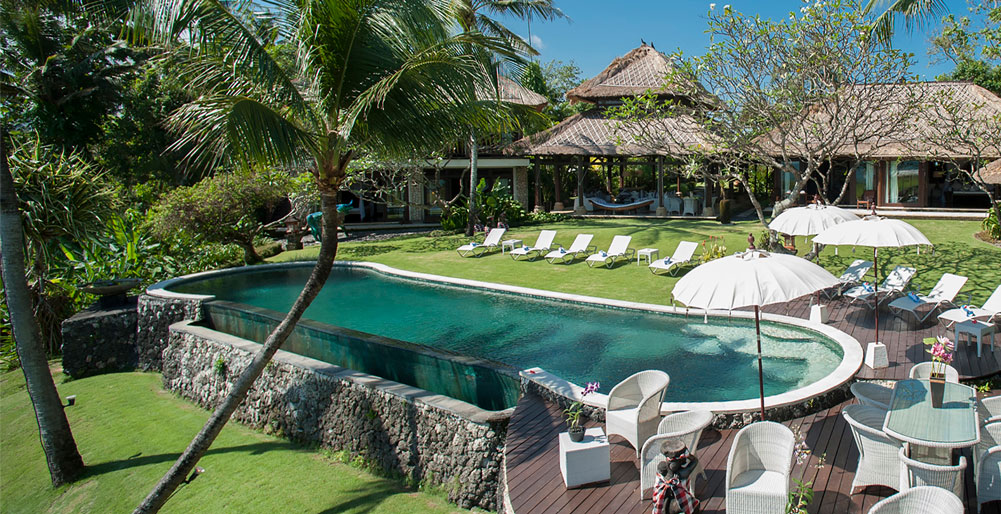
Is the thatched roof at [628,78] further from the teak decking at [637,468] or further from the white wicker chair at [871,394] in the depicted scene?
the white wicker chair at [871,394]

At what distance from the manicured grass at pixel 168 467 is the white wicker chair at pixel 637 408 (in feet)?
7.07

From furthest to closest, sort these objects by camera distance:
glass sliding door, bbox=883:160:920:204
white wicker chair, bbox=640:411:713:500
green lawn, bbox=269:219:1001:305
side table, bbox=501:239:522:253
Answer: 1. glass sliding door, bbox=883:160:920:204
2. side table, bbox=501:239:522:253
3. green lawn, bbox=269:219:1001:305
4. white wicker chair, bbox=640:411:713:500

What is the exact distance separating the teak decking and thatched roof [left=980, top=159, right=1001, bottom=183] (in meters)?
9.31

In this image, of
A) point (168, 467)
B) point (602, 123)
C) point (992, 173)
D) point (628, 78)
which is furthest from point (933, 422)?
point (628, 78)

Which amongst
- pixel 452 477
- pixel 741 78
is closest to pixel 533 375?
pixel 452 477

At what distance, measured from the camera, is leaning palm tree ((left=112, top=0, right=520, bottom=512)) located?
5.97m

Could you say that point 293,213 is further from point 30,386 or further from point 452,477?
point 452,477

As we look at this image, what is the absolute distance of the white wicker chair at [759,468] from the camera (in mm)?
4105

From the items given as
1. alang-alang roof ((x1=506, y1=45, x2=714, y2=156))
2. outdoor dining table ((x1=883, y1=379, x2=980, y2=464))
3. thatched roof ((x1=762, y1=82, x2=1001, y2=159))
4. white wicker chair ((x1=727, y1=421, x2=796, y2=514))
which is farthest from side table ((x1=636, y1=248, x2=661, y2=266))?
white wicker chair ((x1=727, y1=421, x2=796, y2=514))

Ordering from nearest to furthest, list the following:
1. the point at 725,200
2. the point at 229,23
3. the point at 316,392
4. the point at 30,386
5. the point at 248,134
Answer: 1. the point at 248,134
2. the point at 229,23
3. the point at 30,386
4. the point at 316,392
5. the point at 725,200

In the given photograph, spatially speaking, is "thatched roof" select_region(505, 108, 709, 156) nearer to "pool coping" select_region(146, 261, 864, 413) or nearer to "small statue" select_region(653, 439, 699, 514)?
"pool coping" select_region(146, 261, 864, 413)

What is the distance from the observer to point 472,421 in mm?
6484

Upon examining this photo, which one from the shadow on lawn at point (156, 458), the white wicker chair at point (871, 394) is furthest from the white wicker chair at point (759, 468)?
the shadow on lawn at point (156, 458)

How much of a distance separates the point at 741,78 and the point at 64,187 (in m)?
13.7
